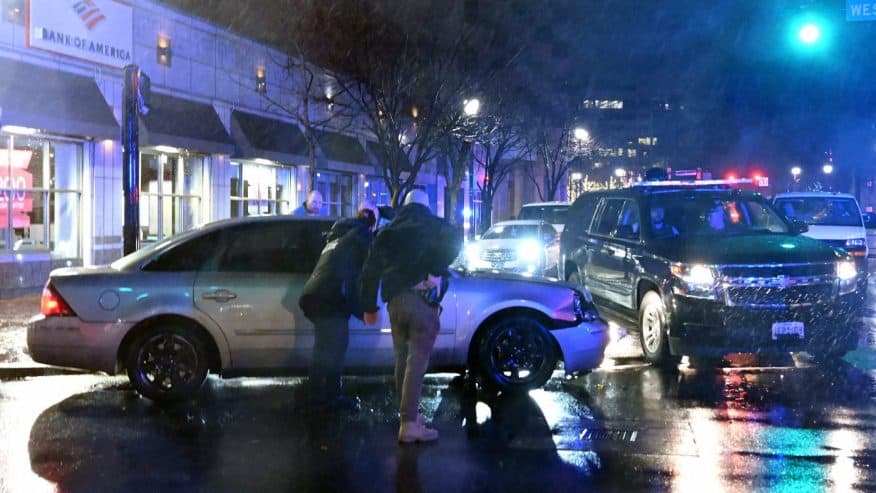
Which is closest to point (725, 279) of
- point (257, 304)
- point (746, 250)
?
point (746, 250)

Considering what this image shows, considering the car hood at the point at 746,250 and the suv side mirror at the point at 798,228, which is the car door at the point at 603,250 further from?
the suv side mirror at the point at 798,228

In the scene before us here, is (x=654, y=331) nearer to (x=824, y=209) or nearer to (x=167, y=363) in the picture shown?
(x=167, y=363)

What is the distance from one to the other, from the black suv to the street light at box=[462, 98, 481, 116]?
14888 millimetres

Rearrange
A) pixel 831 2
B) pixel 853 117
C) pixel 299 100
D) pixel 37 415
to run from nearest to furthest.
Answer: pixel 37 415 → pixel 831 2 → pixel 299 100 → pixel 853 117

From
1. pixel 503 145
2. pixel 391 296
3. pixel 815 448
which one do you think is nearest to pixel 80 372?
pixel 391 296

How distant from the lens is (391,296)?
5895mm

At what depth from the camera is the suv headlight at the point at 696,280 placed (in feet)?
28.1

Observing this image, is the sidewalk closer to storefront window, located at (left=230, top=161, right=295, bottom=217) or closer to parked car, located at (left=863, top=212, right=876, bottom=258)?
storefront window, located at (left=230, top=161, right=295, bottom=217)

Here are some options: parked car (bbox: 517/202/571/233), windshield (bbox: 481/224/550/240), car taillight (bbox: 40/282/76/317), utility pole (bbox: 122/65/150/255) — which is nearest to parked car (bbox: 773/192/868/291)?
windshield (bbox: 481/224/550/240)

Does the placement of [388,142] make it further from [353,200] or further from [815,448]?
[815,448]

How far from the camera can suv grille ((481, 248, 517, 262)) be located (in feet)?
60.7

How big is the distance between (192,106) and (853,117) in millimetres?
34000

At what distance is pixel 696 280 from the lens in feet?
28.4

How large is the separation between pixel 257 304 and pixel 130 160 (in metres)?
4.57
